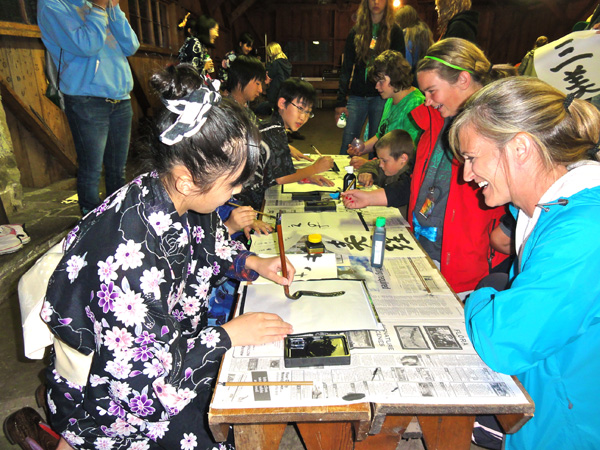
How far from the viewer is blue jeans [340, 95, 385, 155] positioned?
408cm

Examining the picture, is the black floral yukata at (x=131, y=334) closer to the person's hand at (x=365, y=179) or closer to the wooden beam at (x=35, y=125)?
the person's hand at (x=365, y=179)

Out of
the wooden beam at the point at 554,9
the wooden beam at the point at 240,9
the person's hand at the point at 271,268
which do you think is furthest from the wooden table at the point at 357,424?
the wooden beam at the point at 554,9

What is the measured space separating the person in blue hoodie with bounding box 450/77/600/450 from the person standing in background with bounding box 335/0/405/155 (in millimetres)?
3003

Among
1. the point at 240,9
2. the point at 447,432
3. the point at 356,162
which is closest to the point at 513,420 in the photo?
the point at 447,432

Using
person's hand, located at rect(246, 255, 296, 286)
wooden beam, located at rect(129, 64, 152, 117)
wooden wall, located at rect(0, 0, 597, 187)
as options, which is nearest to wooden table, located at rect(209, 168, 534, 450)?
person's hand, located at rect(246, 255, 296, 286)

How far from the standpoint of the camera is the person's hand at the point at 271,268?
4.46 feet

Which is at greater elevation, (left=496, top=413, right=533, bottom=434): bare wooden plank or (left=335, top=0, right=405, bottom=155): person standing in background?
(left=335, top=0, right=405, bottom=155): person standing in background

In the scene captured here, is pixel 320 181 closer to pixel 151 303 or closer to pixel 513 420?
pixel 151 303

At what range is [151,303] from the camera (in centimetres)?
96

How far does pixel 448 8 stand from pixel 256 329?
10.6 ft

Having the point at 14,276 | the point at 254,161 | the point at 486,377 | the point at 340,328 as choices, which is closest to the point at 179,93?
the point at 254,161

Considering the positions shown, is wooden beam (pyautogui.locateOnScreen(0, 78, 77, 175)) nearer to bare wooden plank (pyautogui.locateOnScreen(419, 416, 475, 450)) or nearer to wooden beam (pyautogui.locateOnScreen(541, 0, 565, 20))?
bare wooden plank (pyautogui.locateOnScreen(419, 416, 475, 450))

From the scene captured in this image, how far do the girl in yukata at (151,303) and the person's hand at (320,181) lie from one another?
1.53m

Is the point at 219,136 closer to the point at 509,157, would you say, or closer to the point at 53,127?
the point at 509,157
